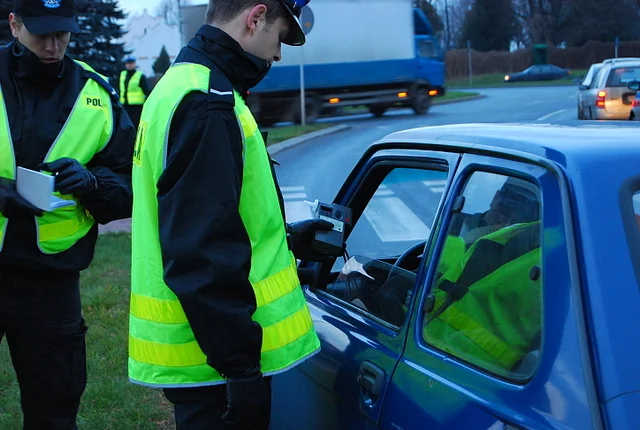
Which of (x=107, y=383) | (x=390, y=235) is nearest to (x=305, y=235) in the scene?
(x=107, y=383)

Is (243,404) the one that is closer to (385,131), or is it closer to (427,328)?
(427,328)

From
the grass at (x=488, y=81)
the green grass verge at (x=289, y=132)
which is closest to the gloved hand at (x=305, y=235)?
the green grass verge at (x=289, y=132)

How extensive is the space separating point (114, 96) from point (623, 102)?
592 inches

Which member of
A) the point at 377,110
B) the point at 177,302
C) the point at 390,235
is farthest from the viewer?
the point at 377,110

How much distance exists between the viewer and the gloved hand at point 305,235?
297 centimetres

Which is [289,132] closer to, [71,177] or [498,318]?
[71,177]

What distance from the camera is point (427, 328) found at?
2328 millimetres

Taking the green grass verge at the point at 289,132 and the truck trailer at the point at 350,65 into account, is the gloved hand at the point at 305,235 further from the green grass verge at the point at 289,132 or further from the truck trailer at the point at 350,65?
the truck trailer at the point at 350,65

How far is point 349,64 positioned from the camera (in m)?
25.0

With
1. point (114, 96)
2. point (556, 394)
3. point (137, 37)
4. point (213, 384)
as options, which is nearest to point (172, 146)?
point (213, 384)

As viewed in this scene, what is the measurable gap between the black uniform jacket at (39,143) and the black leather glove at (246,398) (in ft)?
4.02

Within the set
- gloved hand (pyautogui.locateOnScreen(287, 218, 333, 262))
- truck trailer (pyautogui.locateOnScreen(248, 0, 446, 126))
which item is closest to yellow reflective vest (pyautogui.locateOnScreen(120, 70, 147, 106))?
truck trailer (pyautogui.locateOnScreen(248, 0, 446, 126))

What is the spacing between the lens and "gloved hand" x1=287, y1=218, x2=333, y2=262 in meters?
2.97

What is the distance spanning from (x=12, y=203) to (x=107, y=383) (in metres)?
2.25
